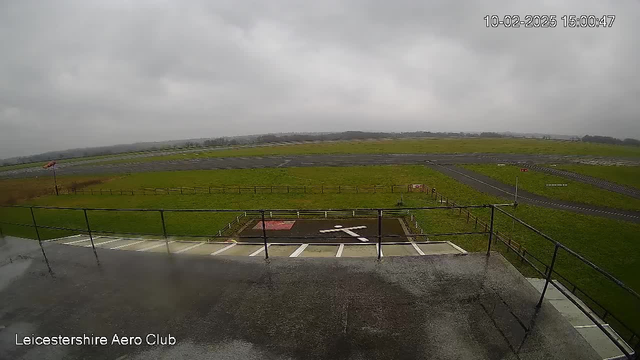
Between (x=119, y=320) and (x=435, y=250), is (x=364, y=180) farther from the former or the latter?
(x=119, y=320)

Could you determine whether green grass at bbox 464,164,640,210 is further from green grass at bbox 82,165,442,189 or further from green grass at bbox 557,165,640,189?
green grass at bbox 82,165,442,189

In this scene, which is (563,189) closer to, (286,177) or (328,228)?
(328,228)

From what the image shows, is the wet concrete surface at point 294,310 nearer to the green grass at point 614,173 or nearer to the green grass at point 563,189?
the green grass at point 563,189

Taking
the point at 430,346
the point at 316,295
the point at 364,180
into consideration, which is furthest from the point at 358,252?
the point at 364,180

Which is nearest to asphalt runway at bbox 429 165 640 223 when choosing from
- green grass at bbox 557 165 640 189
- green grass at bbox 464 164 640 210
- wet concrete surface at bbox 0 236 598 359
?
green grass at bbox 464 164 640 210

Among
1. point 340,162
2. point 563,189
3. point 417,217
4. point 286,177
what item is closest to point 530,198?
point 563,189

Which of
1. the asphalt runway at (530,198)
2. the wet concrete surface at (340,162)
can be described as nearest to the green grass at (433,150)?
the wet concrete surface at (340,162)
